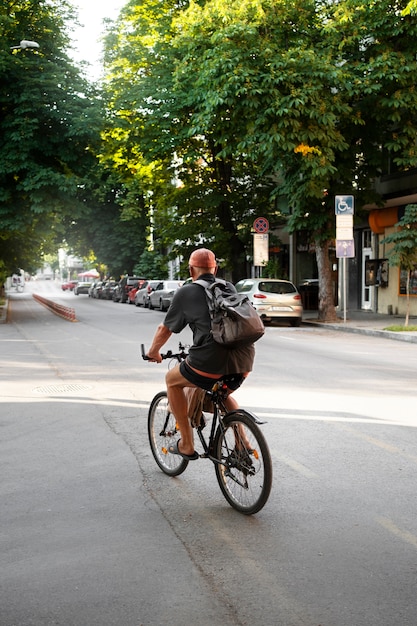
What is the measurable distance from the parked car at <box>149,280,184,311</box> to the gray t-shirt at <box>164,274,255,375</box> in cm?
3175

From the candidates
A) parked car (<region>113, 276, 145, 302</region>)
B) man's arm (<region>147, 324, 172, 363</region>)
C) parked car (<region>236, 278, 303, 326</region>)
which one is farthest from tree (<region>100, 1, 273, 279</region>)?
man's arm (<region>147, 324, 172, 363</region>)

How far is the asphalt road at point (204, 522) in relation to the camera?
3.57 m

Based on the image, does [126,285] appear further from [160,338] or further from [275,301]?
[160,338]

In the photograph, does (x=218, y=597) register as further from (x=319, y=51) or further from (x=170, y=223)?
(x=170, y=223)

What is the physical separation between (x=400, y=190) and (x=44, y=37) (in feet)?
44.9

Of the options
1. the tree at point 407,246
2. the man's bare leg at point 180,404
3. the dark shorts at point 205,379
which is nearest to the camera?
the dark shorts at point 205,379

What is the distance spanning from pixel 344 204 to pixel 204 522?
63.7 ft

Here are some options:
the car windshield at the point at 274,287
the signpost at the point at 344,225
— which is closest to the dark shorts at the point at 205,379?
the signpost at the point at 344,225

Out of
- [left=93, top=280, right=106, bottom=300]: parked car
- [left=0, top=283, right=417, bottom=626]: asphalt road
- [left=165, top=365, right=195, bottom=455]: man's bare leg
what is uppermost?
[left=165, top=365, right=195, bottom=455]: man's bare leg

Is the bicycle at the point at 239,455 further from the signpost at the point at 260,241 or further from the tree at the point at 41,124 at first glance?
the signpost at the point at 260,241

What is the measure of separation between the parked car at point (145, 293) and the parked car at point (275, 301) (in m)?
17.7

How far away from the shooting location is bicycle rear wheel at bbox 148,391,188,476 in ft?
19.1

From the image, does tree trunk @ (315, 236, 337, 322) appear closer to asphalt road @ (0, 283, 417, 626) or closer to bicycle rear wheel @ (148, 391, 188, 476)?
asphalt road @ (0, 283, 417, 626)

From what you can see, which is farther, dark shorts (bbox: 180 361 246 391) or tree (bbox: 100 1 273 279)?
tree (bbox: 100 1 273 279)
